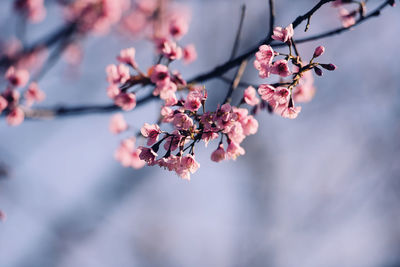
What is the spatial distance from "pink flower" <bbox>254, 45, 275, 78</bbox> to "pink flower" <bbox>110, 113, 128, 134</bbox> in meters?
1.35

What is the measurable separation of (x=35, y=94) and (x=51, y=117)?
9.1 inches

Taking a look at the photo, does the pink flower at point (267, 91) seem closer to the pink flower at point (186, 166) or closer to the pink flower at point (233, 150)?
the pink flower at point (233, 150)

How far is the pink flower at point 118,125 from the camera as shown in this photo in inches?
99.7

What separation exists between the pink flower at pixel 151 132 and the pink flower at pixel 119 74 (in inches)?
16.0

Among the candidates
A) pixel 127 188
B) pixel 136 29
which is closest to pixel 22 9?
pixel 136 29

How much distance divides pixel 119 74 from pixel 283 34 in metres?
1.04

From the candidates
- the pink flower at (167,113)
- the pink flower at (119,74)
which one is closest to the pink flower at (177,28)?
the pink flower at (119,74)

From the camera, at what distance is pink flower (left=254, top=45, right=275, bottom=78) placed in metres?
1.48

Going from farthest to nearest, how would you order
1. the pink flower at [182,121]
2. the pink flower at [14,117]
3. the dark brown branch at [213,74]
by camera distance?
the pink flower at [14,117], the dark brown branch at [213,74], the pink flower at [182,121]

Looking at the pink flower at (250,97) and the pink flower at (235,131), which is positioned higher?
the pink flower at (250,97)

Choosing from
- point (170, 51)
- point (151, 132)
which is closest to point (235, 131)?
point (151, 132)

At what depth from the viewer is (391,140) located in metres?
7.81

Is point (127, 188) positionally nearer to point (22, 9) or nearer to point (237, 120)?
point (22, 9)

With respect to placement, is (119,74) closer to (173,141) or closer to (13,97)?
(173,141)
